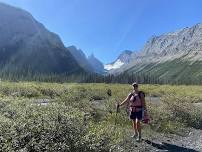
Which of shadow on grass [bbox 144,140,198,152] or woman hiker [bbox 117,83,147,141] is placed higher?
woman hiker [bbox 117,83,147,141]

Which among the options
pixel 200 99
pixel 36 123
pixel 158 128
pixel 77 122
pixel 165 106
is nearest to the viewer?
pixel 36 123

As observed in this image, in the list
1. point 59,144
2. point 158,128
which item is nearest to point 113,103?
point 158,128

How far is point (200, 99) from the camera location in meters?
58.5

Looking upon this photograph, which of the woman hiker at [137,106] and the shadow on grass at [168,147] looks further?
the woman hiker at [137,106]

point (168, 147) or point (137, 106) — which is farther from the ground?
point (137, 106)

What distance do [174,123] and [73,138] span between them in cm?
1497

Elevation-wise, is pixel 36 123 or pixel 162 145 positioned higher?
pixel 36 123

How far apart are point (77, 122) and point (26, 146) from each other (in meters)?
2.88

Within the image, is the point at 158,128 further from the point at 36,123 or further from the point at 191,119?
the point at 36,123

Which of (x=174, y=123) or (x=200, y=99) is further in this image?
(x=200, y=99)

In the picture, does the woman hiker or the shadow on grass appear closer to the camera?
the shadow on grass

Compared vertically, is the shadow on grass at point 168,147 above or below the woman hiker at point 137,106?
below

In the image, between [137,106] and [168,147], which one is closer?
[168,147]

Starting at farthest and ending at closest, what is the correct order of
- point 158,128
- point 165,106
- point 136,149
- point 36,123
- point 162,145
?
point 165,106
point 158,128
point 162,145
point 136,149
point 36,123
